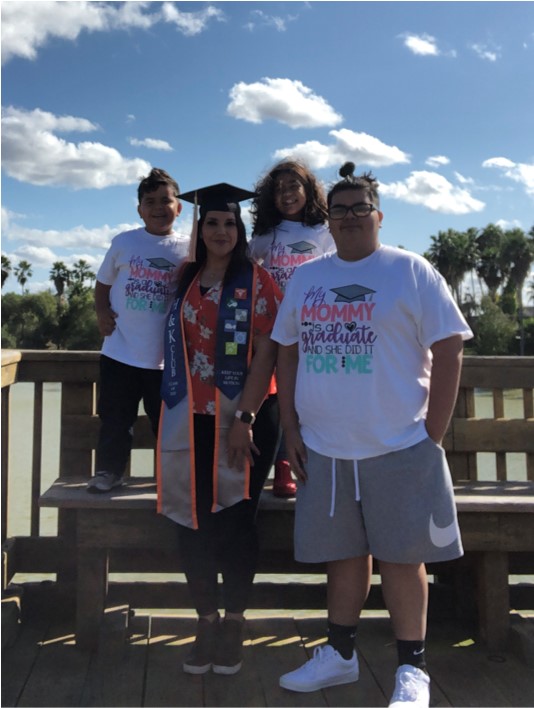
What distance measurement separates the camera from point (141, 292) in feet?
9.14

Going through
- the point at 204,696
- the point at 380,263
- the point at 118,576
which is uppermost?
the point at 380,263

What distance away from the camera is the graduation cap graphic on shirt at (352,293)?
7.23ft

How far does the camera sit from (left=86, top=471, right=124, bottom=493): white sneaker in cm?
275

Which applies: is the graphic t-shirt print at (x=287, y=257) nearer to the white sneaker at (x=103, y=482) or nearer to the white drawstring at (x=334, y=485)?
the white drawstring at (x=334, y=485)

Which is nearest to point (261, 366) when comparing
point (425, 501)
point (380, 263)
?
point (380, 263)

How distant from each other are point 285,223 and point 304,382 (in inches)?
34.9

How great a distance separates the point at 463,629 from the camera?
2.98 meters

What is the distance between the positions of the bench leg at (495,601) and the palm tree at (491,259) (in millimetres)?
66405

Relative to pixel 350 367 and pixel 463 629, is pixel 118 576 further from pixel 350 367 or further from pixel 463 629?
pixel 350 367

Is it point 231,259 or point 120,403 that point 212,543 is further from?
point 231,259

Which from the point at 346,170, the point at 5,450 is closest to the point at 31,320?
the point at 5,450

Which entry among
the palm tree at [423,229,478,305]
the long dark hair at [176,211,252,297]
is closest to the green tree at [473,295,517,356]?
the palm tree at [423,229,478,305]

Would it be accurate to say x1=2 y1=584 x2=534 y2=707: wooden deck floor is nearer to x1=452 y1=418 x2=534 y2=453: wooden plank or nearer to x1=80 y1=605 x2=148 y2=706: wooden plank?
x1=80 y1=605 x2=148 y2=706: wooden plank

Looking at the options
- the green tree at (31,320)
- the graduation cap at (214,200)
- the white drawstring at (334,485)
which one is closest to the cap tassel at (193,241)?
the graduation cap at (214,200)
